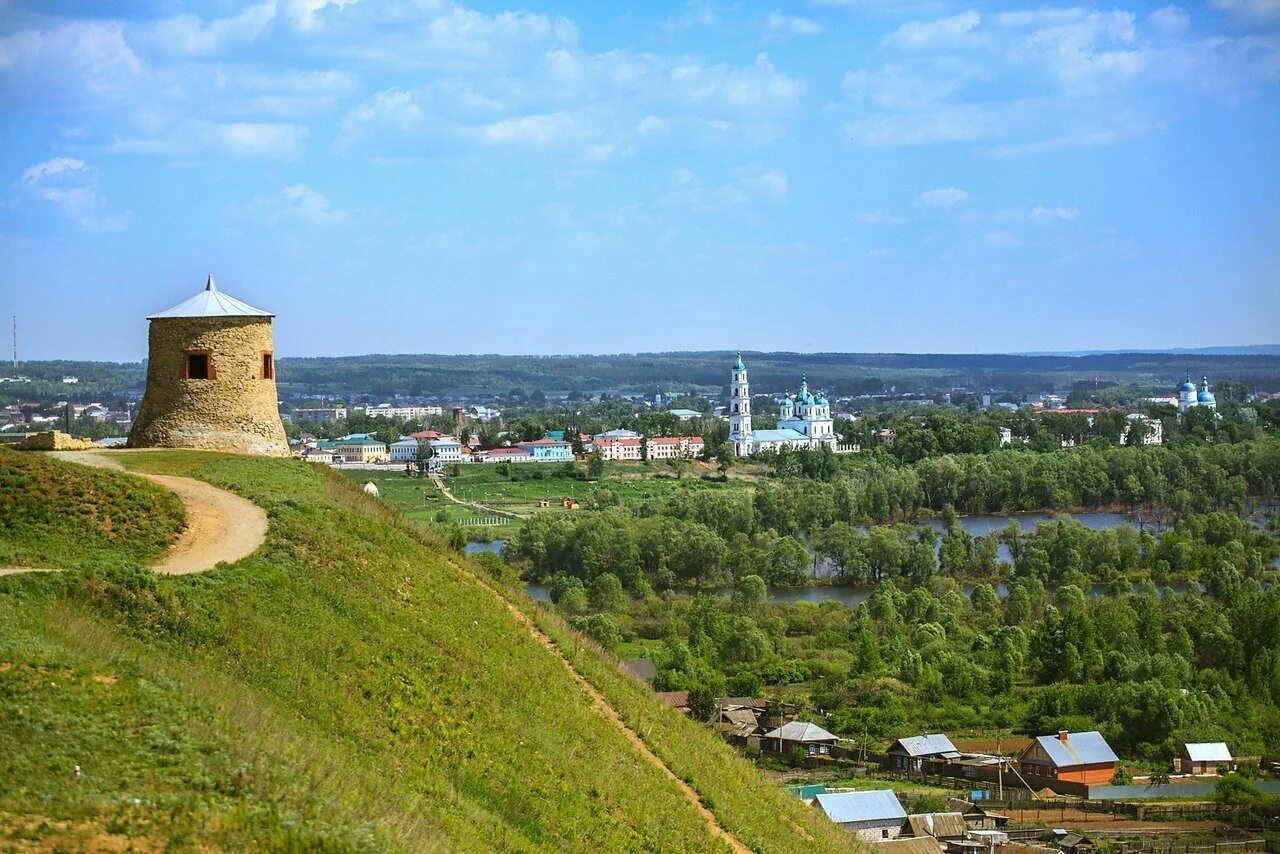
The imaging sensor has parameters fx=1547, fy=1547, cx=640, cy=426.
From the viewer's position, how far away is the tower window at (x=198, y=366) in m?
17.1

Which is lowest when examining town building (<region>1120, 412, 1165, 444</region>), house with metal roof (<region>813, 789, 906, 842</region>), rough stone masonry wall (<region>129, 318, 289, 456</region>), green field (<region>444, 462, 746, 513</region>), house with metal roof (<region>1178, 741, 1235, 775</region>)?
house with metal roof (<region>1178, 741, 1235, 775</region>)

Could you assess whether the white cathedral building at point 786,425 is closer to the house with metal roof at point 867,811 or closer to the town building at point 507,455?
the town building at point 507,455

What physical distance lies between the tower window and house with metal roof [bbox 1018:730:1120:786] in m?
17.0

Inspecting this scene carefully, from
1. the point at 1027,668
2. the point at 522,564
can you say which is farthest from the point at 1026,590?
the point at 522,564

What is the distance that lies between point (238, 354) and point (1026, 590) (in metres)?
31.8

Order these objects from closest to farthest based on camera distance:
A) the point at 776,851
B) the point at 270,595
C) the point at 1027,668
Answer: the point at 270,595
the point at 776,851
the point at 1027,668

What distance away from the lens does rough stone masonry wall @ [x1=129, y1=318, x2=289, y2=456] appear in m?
17.1

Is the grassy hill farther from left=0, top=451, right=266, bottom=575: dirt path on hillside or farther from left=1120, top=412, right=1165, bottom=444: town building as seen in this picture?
left=1120, top=412, right=1165, bottom=444: town building

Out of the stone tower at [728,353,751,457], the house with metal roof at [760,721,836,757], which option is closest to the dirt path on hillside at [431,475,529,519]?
the house with metal roof at [760,721,836,757]

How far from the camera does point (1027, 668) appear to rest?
35.2 m

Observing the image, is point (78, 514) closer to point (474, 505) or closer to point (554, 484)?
point (474, 505)

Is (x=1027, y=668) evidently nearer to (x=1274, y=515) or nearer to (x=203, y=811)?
(x=203, y=811)

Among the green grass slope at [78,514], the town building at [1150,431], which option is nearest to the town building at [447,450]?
the town building at [1150,431]

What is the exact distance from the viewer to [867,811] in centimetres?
2344
